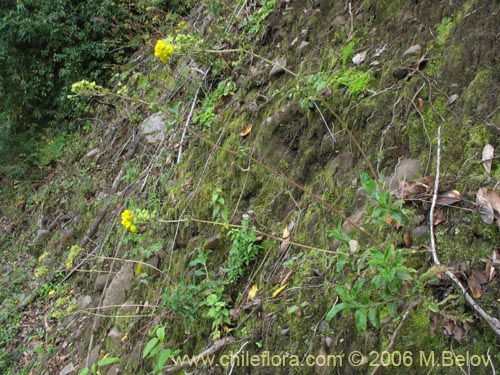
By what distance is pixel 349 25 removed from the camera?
272 cm

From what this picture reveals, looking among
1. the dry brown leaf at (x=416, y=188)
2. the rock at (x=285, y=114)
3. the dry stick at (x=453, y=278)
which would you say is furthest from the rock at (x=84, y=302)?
the dry stick at (x=453, y=278)

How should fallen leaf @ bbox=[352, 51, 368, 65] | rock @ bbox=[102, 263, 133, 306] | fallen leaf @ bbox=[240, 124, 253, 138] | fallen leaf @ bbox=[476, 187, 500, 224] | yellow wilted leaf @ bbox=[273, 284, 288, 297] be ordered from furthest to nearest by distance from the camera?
1. rock @ bbox=[102, 263, 133, 306]
2. fallen leaf @ bbox=[240, 124, 253, 138]
3. fallen leaf @ bbox=[352, 51, 368, 65]
4. yellow wilted leaf @ bbox=[273, 284, 288, 297]
5. fallen leaf @ bbox=[476, 187, 500, 224]

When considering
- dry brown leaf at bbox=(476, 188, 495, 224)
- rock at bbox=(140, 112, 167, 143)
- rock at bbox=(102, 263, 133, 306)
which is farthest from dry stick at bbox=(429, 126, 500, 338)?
rock at bbox=(140, 112, 167, 143)

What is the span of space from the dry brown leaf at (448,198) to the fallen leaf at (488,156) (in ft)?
0.44

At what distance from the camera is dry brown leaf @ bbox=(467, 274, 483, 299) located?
4.60ft

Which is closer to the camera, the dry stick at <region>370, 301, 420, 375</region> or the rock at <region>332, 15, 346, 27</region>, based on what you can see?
the dry stick at <region>370, 301, 420, 375</region>

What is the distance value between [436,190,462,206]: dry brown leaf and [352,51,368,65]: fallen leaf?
107 cm

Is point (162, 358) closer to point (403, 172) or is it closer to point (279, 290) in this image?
point (279, 290)

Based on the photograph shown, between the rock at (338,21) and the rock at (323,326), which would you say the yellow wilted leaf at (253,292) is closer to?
the rock at (323,326)

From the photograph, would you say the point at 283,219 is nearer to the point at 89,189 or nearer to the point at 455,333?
the point at 455,333

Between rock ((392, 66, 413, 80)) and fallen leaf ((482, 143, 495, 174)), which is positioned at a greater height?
rock ((392, 66, 413, 80))

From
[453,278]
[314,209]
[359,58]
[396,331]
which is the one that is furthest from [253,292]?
[359,58]

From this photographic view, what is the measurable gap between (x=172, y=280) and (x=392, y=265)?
1.78 m

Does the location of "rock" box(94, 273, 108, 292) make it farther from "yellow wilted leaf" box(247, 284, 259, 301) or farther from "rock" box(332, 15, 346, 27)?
"rock" box(332, 15, 346, 27)
